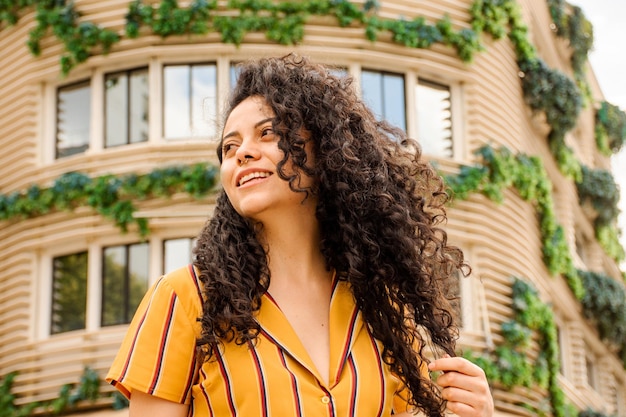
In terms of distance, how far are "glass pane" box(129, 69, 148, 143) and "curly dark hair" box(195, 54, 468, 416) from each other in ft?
44.9

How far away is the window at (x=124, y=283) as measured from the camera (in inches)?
671

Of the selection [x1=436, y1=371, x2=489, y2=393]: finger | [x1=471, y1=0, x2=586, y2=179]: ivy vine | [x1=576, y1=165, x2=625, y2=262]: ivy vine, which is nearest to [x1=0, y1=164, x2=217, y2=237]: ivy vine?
[x1=471, y1=0, x2=586, y2=179]: ivy vine

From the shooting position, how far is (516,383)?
17781 mm

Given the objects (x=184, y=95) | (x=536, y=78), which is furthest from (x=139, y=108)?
(x=536, y=78)

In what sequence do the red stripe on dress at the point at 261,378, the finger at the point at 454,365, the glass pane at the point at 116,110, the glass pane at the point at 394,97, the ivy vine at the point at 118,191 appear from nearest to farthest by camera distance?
the red stripe on dress at the point at 261,378
the finger at the point at 454,365
the ivy vine at the point at 118,191
the glass pane at the point at 116,110
the glass pane at the point at 394,97

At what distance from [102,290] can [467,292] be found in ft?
18.3

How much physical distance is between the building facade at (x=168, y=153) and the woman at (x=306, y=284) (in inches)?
500

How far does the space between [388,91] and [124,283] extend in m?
5.05

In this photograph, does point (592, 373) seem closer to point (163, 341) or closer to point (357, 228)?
point (357, 228)

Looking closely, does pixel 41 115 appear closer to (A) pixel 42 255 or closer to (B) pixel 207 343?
(A) pixel 42 255

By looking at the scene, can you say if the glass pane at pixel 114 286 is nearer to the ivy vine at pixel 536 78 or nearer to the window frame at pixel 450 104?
the window frame at pixel 450 104

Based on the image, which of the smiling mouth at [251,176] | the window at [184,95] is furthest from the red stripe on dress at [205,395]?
the window at [184,95]

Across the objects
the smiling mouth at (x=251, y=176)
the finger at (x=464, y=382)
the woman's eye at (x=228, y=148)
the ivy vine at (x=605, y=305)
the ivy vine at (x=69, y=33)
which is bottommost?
the finger at (x=464, y=382)

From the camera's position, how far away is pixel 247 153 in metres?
3.89
